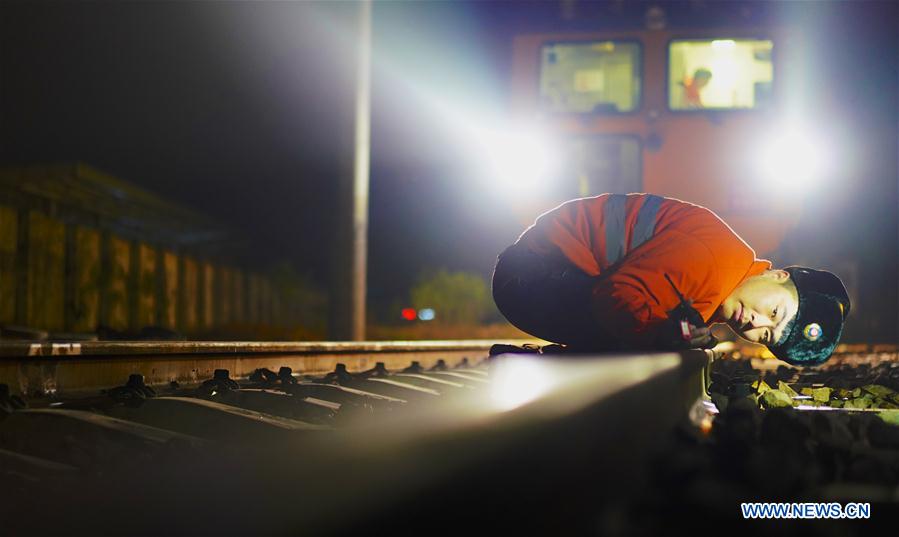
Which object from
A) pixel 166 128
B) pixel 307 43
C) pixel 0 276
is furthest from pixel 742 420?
pixel 166 128

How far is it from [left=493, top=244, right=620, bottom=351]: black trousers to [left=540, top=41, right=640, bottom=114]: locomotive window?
6730mm

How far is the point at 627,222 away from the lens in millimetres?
3602

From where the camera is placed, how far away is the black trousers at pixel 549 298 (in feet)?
11.7

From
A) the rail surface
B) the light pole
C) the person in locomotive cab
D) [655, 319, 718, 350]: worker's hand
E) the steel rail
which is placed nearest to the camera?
the rail surface

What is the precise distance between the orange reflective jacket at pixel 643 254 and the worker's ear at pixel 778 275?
40 mm

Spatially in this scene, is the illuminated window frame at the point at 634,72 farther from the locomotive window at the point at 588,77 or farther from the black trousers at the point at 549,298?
the black trousers at the point at 549,298

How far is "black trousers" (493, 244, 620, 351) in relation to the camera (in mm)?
3576

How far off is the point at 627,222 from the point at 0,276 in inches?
351

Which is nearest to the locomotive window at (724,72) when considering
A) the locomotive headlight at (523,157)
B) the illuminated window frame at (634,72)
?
the illuminated window frame at (634,72)

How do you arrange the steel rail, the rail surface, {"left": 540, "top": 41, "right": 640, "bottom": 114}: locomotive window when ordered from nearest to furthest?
the rail surface < the steel rail < {"left": 540, "top": 41, "right": 640, "bottom": 114}: locomotive window

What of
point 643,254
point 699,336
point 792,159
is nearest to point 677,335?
point 699,336

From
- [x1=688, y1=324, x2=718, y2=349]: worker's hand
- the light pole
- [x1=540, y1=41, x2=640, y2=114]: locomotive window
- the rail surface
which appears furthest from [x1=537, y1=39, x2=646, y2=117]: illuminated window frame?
the rail surface

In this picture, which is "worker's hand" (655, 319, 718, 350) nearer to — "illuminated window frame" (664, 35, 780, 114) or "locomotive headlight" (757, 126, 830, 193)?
"illuminated window frame" (664, 35, 780, 114)

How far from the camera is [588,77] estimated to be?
33.9 feet
